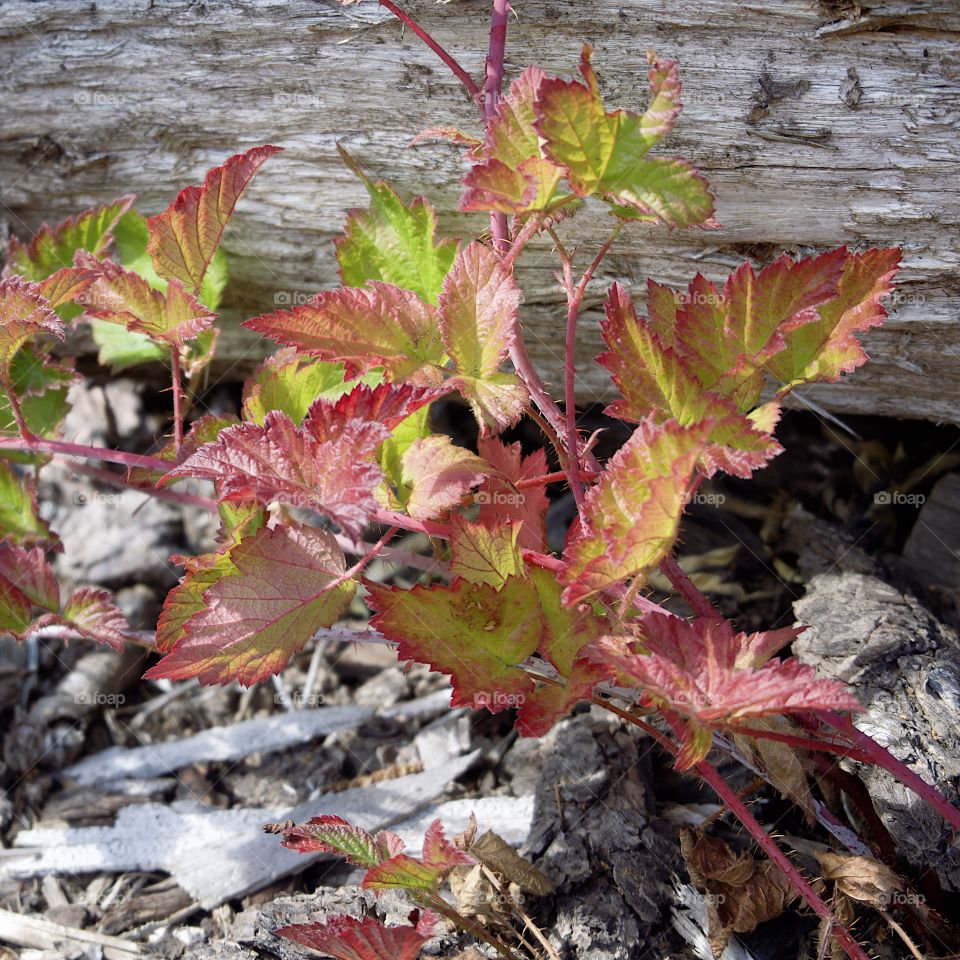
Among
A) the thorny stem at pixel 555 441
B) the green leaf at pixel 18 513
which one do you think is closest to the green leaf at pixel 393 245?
the thorny stem at pixel 555 441

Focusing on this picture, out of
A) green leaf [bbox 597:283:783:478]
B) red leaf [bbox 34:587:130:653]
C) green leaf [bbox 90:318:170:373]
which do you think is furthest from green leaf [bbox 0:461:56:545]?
green leaf [bbox 597:283:783:478]

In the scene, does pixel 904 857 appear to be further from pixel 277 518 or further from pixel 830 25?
pixel 830 25

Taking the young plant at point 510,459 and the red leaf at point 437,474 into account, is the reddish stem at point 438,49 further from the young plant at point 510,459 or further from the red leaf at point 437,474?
the red leaf at point 437,474

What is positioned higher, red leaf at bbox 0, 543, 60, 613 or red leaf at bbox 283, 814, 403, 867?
red leaf at bbox 0, 543, 60, 613

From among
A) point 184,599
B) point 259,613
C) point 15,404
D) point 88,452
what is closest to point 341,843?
point 259,613

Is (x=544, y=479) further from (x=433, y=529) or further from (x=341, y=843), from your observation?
(x=341, y=843)

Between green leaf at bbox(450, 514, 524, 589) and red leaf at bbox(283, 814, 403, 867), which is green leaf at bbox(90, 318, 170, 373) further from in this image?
red leaf at bbox(283, 814, 403, 867)
